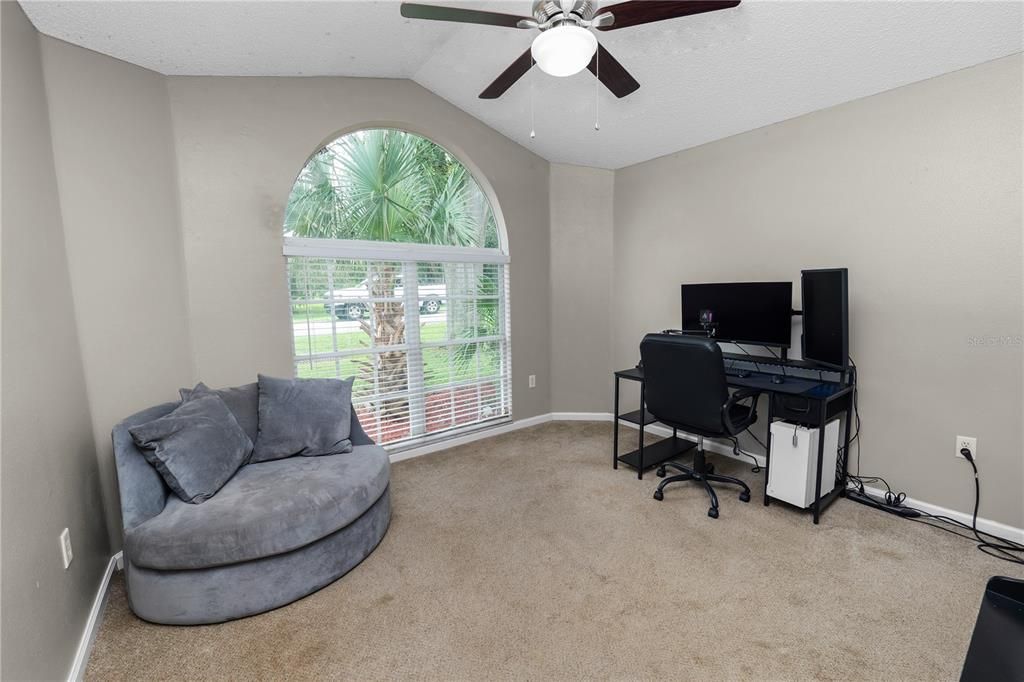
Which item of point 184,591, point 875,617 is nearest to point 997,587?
point 875,617

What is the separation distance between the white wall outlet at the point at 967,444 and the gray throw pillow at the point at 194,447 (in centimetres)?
373

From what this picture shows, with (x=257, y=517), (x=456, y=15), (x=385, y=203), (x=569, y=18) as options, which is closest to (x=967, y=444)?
(x=569, y=18)

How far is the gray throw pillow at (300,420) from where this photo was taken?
240cm

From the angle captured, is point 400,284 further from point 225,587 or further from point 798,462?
point 798,462

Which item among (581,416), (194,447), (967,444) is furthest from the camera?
(581,416)

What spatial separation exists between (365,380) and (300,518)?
1.50m

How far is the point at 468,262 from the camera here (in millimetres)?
3699

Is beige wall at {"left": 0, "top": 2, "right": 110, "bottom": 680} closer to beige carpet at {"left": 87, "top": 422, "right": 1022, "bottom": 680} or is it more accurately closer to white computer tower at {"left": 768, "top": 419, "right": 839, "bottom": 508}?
beige carpet at {"left": 87, "top": 422, "right": 1022, "bottom": 680}

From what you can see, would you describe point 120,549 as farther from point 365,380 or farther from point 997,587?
point 997,587

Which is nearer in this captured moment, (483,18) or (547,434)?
(483,18)

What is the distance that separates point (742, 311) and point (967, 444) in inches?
51.9

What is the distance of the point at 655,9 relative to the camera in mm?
1668

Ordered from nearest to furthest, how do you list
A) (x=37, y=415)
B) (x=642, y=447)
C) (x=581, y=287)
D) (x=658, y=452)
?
1. (x=37, y=415)
2. (x=642, y=447)
3. (x=658, y=452)
4. (x=581, y=287)

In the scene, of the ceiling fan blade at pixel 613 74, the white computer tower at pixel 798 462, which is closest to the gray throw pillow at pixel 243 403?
the ceiling fan blade at pixel 613 74
